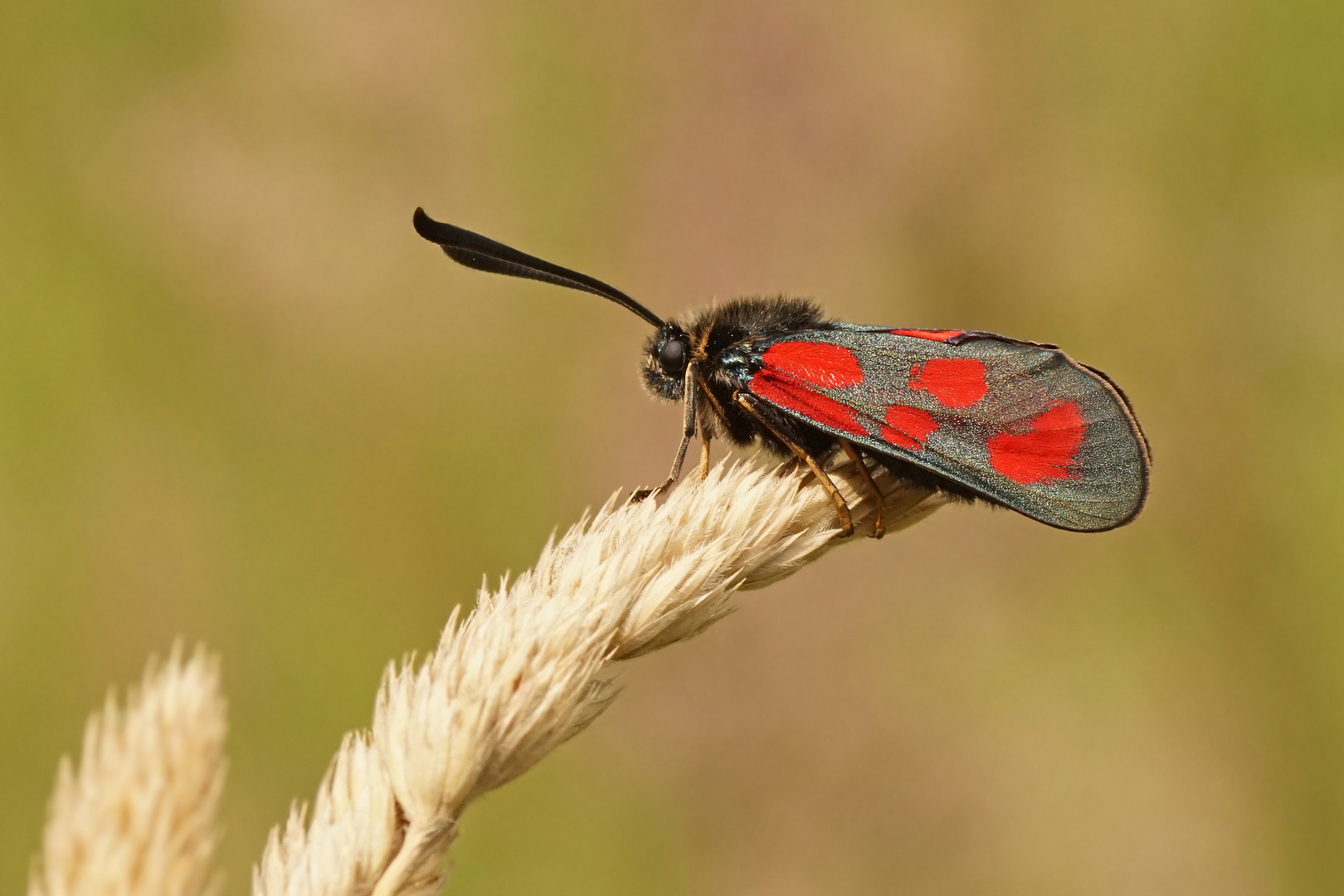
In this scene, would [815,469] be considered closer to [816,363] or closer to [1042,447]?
[816,363]

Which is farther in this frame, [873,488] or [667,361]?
[667,361]

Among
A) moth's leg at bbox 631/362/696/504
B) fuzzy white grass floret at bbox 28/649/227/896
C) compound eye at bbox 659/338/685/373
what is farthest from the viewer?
compound eye at bbox 659/338/685/373

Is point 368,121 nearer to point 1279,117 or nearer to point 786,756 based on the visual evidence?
point 786,756

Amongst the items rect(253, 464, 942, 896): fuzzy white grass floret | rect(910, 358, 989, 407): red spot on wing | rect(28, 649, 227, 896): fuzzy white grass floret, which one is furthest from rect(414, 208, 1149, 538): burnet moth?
rect(28, 649, 227, 896): fuzzy white grass floret

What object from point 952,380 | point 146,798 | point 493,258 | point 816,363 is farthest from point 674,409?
point 146,798

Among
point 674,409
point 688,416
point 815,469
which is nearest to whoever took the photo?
point 815,469

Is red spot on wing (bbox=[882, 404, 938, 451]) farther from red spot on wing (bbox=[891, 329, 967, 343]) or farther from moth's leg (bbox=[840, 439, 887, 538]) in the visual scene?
red spot on wing (bbox=[891, 329, 967, 343])

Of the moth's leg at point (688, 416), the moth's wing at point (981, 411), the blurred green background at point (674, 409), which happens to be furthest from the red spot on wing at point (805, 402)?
the blurred green background at point (674, 409)

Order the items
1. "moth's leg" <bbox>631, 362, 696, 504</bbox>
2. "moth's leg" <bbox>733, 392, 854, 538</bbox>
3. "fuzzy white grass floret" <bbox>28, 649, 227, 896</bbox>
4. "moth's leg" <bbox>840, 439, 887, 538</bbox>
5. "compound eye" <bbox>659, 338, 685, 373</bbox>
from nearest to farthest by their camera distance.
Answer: "fuzzy white grass floret" <bbox>28, 649, 227, 896</bbox> < "moth's leg" <bbox>733, 392, 854, 538</bbox> < "moth's leg" <bbox>840, 439, 887, 538</bbox> < "moth's leg" <bbox>631, 362, 696, 504</bbox> < "compound eye" <bbox>659, 338, 685, 373</bbox>
